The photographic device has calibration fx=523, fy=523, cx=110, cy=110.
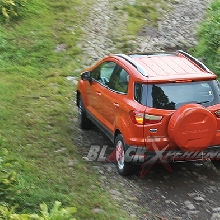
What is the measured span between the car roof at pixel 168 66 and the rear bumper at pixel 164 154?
1.05 m

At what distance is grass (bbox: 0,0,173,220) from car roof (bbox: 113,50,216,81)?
1816 millimetres

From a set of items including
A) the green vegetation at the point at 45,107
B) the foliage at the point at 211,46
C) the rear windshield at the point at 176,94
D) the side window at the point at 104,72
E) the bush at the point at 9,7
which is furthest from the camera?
the bush at the point at 9,7

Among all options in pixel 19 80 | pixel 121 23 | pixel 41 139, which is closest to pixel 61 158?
pixel 41 139

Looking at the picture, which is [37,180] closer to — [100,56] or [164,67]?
[164,67]

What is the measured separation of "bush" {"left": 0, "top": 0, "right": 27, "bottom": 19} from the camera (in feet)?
49.9

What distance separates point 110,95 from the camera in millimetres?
8500

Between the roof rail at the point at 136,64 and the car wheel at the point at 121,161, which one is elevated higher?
the roof rail at the point at 136,64

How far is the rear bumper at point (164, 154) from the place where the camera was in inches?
295

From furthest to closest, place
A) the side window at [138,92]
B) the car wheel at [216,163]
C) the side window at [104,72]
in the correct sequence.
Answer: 1. the side window at [104,72]
2. the car wheel at [216,163]
3. the side window at [138,92]

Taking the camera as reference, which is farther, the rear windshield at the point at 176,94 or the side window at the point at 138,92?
the side window at the point at 138,92

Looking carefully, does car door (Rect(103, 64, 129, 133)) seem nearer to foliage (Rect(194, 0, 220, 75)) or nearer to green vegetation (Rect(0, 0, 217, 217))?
green vegetation (Rect(0, 0, 217, 217))

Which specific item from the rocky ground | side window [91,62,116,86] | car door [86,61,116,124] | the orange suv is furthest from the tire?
the orange suv

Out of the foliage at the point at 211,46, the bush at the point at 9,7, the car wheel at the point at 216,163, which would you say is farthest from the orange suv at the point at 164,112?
the bush at the point at 9,7

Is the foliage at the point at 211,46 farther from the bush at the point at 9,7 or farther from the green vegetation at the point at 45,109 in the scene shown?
the bush at the point at 9,7
